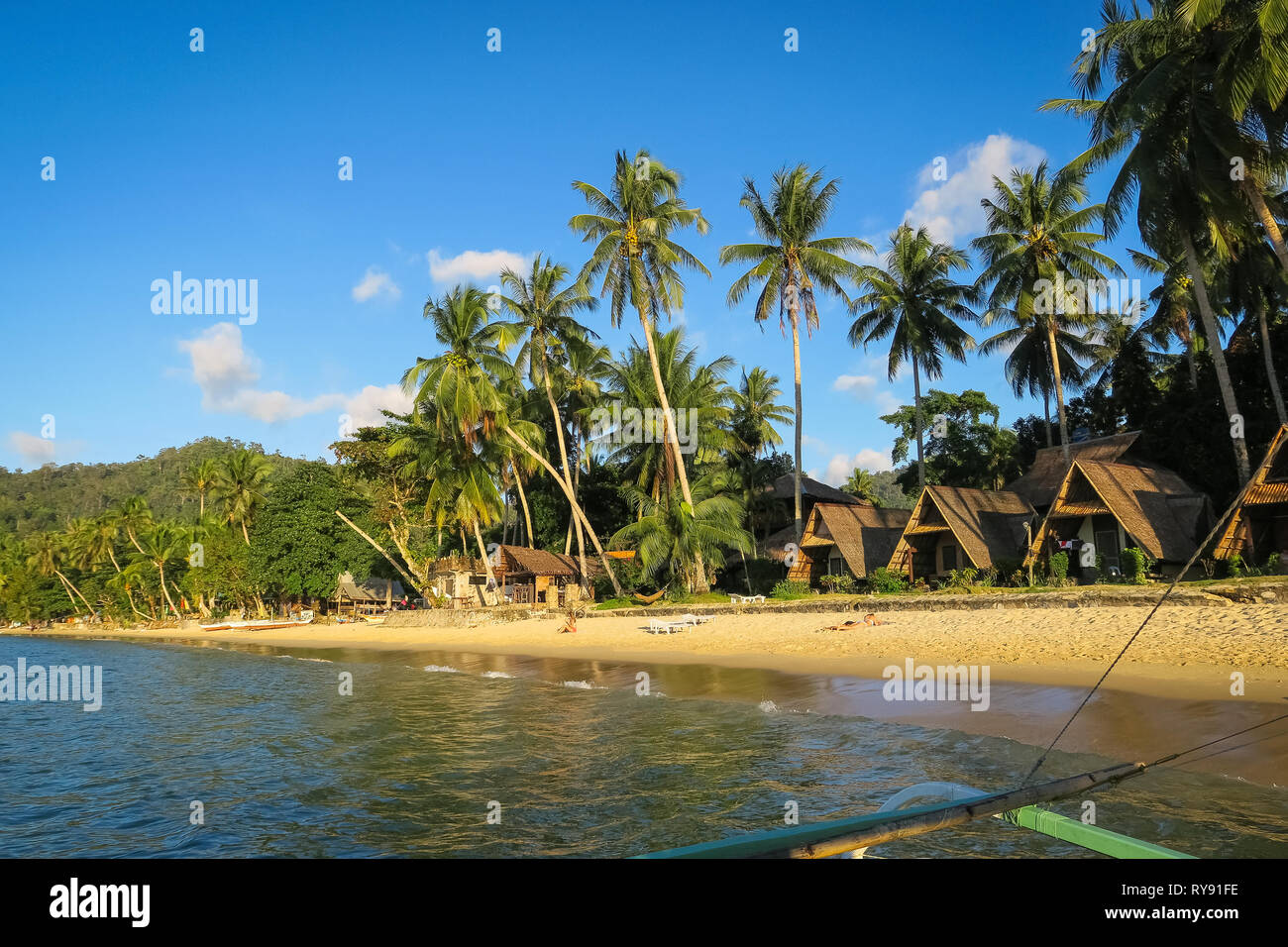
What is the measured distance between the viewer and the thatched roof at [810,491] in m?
41.1

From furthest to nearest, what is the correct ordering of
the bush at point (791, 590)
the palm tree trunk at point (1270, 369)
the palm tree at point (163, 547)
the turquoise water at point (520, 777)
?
the palm tree at point (163, 547) → the bush at point (791, 590) → the palm tree trunk at point (1270, 369) → the turquoise water at point (520, 777)

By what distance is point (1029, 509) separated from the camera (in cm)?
3002

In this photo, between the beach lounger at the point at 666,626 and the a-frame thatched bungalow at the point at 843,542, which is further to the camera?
the a-frame thatched bungalow at the point at 843,542

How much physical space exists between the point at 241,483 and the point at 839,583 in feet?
148

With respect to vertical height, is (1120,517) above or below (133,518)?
below

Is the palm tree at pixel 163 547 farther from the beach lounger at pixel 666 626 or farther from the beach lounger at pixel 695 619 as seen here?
the beach lounger at pixel 695 619

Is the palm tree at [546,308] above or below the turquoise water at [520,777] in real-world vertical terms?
above

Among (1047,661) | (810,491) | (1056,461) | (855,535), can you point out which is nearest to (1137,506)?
(1056,461)

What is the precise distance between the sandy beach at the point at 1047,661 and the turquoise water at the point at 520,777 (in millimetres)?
702

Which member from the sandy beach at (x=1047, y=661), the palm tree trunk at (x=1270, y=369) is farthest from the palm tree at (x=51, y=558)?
the palm tree trunk at (x=1270, y=369)

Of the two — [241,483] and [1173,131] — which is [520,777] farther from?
[241,483]

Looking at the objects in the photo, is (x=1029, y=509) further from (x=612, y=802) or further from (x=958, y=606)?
(x=612, y=802)

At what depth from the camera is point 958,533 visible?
26609 mm

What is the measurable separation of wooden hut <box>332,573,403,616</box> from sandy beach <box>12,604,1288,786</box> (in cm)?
2536
